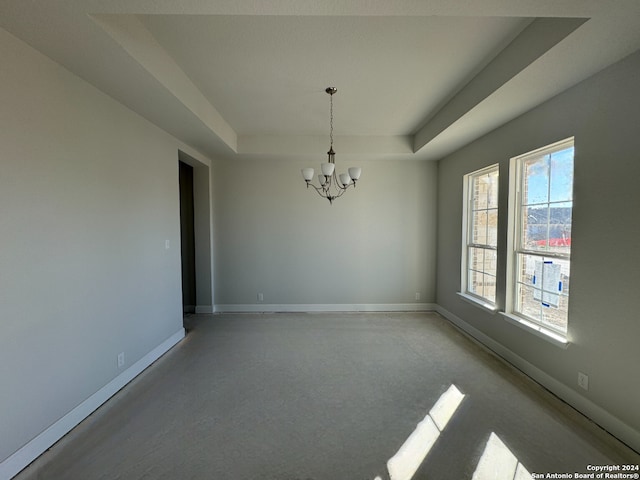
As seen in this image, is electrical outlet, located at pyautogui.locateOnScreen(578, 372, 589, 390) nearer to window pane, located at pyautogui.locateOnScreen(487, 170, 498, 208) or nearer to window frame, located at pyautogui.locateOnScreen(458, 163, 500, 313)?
window frame, located at pyautogui.locateOnScreen(458, 163, 500, 313)

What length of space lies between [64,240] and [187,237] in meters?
3.02

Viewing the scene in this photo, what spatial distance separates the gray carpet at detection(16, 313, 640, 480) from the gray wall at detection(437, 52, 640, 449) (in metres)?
0.26

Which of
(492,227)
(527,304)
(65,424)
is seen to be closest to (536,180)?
(492,227)

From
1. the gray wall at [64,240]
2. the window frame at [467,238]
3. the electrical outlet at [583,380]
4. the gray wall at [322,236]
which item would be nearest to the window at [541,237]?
the electrical outlet at [583,380]

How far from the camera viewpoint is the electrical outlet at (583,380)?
87.2 inches

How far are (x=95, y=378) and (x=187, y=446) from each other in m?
1.04

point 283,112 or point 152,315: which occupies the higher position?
point 283,112

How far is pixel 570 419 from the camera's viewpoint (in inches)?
85.4

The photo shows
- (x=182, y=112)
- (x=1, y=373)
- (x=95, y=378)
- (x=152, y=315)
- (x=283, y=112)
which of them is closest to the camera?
(x=1, y=373)

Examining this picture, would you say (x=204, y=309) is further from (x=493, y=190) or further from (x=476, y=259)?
(x=493, y=190)

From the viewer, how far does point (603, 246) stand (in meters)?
2.11

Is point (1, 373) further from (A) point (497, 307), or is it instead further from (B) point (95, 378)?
(A) point (497, 307)

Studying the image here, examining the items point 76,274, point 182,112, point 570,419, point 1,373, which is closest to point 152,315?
point 76,274

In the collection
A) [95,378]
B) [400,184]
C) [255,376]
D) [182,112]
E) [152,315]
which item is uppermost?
[182,112]
